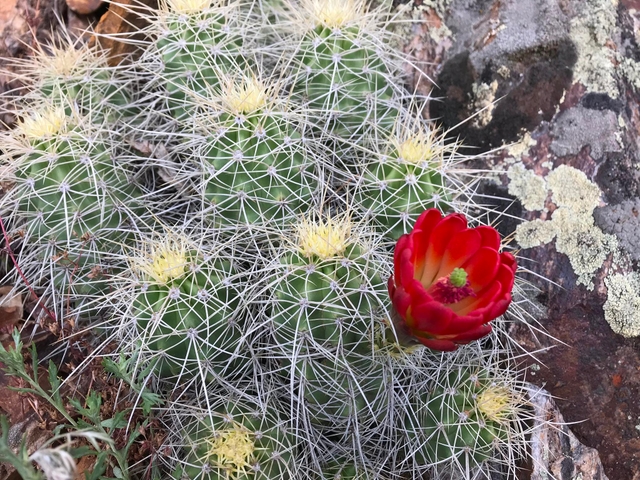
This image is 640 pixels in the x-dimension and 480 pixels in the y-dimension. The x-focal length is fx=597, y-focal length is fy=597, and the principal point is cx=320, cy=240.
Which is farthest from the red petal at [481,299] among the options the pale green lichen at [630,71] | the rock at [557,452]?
the pale green lichen at [630,71]

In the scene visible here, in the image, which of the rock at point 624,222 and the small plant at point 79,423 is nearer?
the small plant at point 79,423

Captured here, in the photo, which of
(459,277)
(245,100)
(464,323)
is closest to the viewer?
(464,323)

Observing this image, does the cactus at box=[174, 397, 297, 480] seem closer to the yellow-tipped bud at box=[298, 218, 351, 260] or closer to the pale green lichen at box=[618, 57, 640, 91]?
the yellow-tipped bud at box=[298, 218, 351, 260]

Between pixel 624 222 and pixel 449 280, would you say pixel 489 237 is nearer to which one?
pixel 449 280

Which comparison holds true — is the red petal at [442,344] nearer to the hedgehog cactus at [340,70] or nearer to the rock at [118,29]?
the hedgehog cactus at [340,70]

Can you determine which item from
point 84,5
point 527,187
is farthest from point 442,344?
point 84,5

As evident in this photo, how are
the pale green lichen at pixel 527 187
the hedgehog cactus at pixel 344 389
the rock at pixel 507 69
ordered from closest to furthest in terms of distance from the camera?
1. the hedgehog cactus at pixel 344 389
2. the pale green lichen at pixel 527 187
3. the rock at pixel 507 69

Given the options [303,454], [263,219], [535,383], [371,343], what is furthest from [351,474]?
[263,219]

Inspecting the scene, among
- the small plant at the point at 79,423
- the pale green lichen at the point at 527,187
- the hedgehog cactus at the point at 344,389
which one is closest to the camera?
the small plant at the point at 79,423
